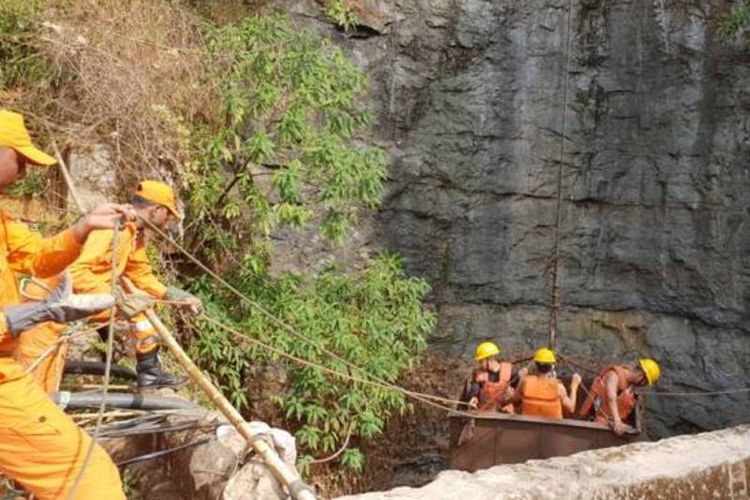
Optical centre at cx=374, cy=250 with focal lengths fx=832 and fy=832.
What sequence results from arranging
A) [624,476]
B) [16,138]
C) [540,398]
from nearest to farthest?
[16,138]
[624,476]
[540,398]

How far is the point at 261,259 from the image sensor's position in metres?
8.09

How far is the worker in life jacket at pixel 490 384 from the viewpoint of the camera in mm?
8227

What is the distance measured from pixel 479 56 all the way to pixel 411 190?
8.31 ft

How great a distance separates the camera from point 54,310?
2811 mm

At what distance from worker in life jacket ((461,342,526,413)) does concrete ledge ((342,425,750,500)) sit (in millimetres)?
3375

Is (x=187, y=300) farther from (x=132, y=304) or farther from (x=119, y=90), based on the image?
(x=119, y=90)

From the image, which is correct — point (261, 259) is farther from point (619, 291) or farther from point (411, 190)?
point (619, 291)

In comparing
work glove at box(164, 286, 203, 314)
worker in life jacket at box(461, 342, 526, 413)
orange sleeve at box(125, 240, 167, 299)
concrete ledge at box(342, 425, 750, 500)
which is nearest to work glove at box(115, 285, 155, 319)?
work glove at box(164, 286, 203, 314)

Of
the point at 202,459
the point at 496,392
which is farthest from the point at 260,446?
the point at 496,392

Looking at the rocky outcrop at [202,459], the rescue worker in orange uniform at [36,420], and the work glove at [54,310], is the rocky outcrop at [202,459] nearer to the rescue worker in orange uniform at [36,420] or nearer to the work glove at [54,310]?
the rescue worker in orange uniform at [36,420]

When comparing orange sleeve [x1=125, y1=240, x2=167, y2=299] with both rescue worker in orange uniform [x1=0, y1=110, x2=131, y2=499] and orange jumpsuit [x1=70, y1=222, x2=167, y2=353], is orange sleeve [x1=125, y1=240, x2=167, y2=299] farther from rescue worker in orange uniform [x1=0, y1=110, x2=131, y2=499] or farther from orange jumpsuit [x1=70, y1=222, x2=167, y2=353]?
rescue worker in orange uniform [x1=0, y1=110, x2=131, y2=499]

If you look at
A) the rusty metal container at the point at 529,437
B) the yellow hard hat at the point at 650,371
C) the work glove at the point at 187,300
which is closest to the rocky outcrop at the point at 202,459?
the work glove at the point at 187,300

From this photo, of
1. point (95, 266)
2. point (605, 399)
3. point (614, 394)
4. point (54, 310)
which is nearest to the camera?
point (54, 310)

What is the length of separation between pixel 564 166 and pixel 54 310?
12094 mm
